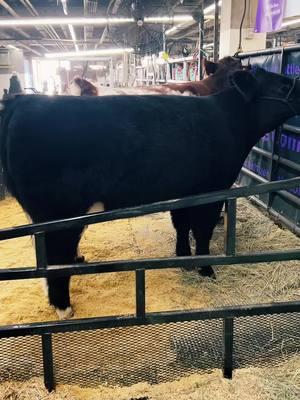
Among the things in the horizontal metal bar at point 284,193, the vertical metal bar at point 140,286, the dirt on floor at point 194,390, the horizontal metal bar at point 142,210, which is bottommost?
the dirt on floor at point 194,390

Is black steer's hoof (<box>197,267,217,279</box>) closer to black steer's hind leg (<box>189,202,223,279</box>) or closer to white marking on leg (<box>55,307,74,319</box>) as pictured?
black steer's hind leg (<box>189,202,223,279</box>)

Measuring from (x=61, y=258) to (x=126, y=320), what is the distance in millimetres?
852

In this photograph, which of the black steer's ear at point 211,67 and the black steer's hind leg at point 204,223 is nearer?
the black steer's hind leg at point 204,223

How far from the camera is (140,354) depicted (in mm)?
2166

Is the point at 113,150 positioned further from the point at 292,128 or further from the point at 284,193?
Result: the point at 284,193

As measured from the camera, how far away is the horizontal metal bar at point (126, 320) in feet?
6.11

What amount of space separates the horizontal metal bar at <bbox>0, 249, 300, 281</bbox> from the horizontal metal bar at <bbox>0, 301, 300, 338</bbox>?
0.24 meters

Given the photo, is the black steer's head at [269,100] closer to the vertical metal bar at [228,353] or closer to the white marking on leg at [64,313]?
the vertical metal bar at [228,353]

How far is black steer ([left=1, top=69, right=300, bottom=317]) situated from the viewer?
2.41 metres

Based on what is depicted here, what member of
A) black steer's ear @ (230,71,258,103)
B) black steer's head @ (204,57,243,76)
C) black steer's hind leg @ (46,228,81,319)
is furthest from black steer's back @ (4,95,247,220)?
black steer's head @ (204,57,243,76)

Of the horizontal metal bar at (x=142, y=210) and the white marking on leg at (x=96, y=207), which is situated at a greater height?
the horizontal metal bar at (x=142, y=210)

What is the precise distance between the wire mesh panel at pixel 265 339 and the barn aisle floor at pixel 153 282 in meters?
0.62

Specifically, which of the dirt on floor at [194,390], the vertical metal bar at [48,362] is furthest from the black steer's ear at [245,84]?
the vertical metal bar at [48,362]

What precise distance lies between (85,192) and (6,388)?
1.16 metres
